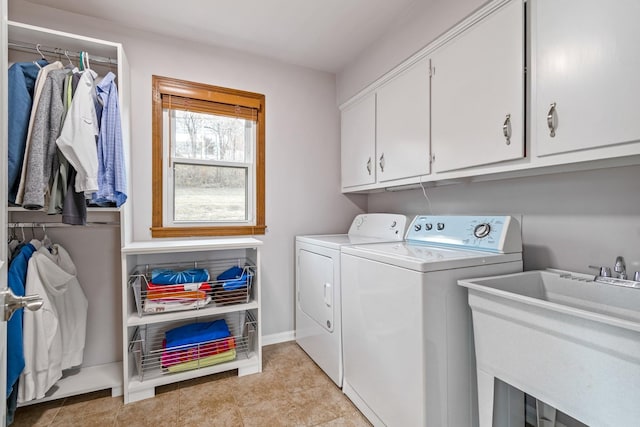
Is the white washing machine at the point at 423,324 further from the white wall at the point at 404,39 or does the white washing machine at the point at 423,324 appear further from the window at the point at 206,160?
the window at the point at 206,160

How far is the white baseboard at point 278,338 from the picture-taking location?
2484mm

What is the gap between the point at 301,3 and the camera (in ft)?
6.04

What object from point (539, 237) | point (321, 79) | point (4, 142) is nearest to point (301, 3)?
point (321, 79)

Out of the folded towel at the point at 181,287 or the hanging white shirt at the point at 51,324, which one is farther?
the folded towel at the point at 181,287

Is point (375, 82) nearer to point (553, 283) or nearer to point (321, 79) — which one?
point (321, 79)

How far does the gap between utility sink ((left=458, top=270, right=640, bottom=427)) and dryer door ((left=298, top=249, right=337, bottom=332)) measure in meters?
0.91

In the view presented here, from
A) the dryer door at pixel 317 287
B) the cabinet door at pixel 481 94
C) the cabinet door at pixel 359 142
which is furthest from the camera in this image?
the cabinet door at pixel 359 142

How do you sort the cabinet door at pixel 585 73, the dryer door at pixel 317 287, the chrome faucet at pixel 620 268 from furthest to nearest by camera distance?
the dryer door at pixel 317 287
the chrome faucet at pixel 620 268
the cabinet door at pixel 585 73

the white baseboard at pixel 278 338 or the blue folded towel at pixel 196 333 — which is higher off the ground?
the blue folded towel at pixel 196 333

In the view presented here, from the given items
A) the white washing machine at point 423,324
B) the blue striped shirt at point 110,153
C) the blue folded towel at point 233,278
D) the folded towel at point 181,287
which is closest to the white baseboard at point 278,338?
the blue folded towel at point 233,278

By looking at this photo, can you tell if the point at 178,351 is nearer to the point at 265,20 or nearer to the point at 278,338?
the point at 278,338

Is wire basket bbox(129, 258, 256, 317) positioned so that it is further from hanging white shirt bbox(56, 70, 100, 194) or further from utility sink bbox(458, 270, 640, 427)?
utility sink bbox(458, 270, 640, 427)

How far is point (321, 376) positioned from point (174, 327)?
115cm

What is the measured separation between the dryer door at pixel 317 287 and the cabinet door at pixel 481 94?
97 centimetres
